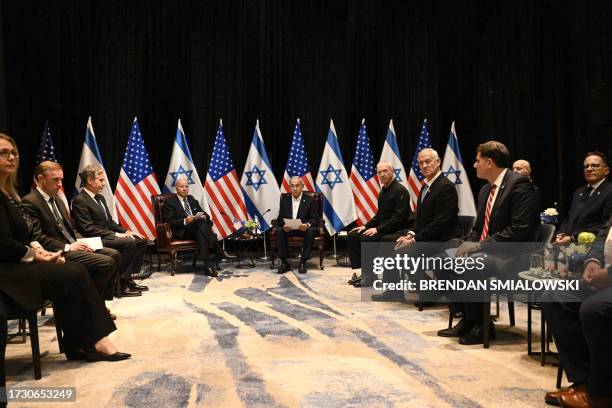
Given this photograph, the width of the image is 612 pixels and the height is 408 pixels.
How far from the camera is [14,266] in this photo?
3154 mm

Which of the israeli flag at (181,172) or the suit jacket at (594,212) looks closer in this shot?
the suit jacket at (594,212)

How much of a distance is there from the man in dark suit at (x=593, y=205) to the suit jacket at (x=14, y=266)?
417 cm

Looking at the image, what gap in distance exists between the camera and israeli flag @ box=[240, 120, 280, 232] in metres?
8.09

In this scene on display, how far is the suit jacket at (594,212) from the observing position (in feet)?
16.0

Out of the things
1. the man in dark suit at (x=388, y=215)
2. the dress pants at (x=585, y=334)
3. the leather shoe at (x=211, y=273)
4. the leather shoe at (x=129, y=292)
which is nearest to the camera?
the dress pants at (x=585, y=334)

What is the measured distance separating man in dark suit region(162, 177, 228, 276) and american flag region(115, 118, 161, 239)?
490 mm

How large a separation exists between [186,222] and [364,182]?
8.93 ft

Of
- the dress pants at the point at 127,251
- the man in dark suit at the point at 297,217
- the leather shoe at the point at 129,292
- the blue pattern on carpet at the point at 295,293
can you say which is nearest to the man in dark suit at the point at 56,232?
the dress pants at the point at 127,251

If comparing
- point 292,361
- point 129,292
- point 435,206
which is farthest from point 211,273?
point 292,361

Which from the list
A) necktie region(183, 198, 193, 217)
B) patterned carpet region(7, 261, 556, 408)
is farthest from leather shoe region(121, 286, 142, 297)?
necktie region(183, 198, 193, 217)

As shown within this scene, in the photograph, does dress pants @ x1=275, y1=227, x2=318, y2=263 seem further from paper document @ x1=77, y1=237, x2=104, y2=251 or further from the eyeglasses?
the eyeglasses

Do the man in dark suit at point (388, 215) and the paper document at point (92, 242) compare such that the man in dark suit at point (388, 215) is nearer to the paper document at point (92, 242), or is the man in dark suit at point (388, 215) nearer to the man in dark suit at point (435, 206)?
the man in dark suit at point (435, 206)

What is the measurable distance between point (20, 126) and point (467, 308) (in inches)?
271

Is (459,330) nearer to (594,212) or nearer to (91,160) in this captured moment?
(594,212)
